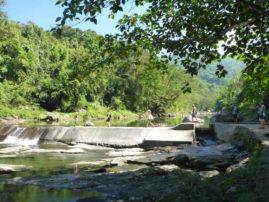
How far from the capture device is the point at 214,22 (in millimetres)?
5836

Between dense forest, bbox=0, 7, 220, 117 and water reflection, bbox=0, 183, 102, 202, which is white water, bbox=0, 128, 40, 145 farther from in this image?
dense forest, bbox=0, 7, 220, 117

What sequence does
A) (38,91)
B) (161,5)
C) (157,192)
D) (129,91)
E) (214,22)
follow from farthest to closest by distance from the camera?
1. (129,91)
2. (38,91)
3. (161,5)
4. (214,22)
5. (157,192)

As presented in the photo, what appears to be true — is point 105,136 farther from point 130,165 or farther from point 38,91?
point 38,91

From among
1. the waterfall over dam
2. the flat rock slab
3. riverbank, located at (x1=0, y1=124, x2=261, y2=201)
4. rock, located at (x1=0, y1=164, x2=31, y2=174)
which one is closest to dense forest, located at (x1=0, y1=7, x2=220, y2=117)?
the waterfall over dam

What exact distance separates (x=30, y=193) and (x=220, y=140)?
11.8 m

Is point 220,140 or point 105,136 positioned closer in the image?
point 220,140

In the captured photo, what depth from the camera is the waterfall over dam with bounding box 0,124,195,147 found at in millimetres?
14770

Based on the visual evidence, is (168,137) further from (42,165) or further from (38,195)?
(38,195)

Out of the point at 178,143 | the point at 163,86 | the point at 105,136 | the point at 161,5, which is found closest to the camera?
the point at 161,5

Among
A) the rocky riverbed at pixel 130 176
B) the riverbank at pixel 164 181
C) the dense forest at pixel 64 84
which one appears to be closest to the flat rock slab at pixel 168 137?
the rocky riverbed at pixel 130 176

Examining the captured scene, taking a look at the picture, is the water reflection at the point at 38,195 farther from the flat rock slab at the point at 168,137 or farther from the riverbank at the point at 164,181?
the flat rock slab at the point at 168,137

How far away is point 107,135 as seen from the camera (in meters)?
16.4

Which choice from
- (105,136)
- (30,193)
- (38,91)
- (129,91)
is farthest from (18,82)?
(30,193)

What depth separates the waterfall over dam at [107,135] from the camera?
14770 mm
